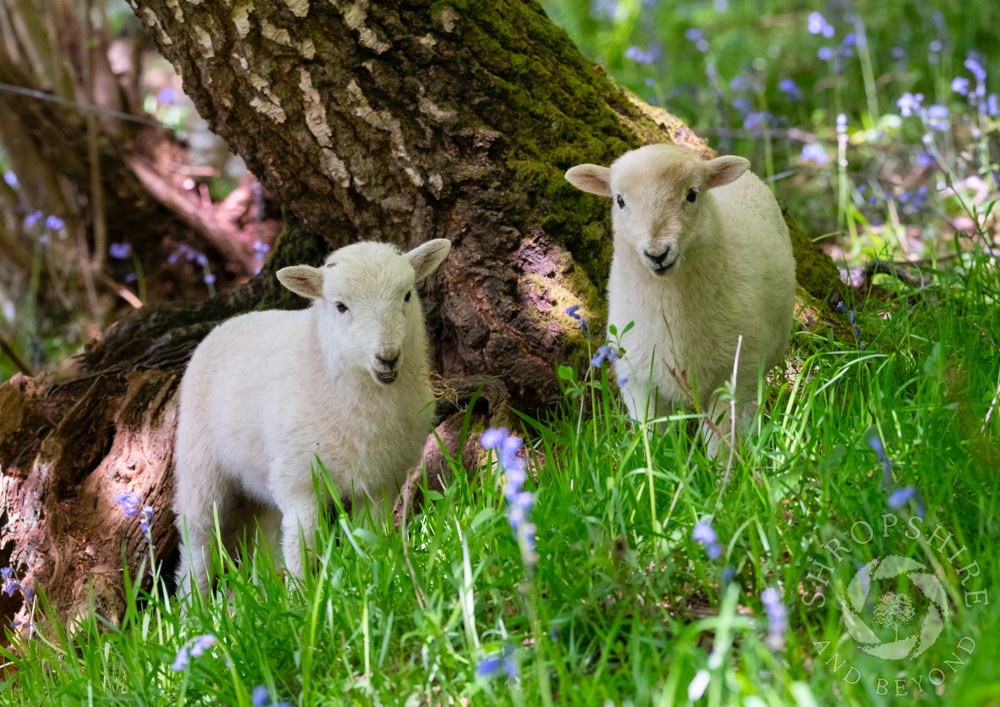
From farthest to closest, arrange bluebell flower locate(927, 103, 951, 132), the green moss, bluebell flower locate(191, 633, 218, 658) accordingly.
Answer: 1. bluebell flower locate(927, 103, 951, 132)
2. the green moss
3. bluebell flower locate(191, 633, 218, 658)

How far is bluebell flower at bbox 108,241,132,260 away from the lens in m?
7.51

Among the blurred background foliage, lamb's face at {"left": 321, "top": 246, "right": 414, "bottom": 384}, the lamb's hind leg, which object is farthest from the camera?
the blurred background foliage

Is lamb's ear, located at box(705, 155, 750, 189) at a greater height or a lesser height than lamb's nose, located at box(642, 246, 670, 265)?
greater

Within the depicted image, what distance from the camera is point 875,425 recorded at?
341 centimetres

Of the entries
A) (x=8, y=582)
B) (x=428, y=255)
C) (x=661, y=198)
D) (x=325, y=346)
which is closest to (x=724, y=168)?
(x=661, y=198)

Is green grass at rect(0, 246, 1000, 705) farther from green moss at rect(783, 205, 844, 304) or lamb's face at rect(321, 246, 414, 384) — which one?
green moss at rect(783, 205, 844, 304)

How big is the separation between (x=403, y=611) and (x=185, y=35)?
9.33 feet

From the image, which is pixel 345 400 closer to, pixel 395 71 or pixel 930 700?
pixel 395 71

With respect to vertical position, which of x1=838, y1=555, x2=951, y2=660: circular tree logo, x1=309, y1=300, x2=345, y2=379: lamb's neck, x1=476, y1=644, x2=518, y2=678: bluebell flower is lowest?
x1=838, y1=555, x2=951, y2=660: circular tree logo

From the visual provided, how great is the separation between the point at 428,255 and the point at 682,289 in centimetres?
101

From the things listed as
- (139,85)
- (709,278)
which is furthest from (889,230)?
(139,85)

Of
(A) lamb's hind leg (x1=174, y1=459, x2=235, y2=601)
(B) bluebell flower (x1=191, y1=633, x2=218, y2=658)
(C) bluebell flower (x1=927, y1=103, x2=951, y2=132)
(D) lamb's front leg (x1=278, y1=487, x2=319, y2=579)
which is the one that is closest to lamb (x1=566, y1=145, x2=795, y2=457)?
(D) lamb's front leg (x1=278, y1=487, x2=319, y2=579)

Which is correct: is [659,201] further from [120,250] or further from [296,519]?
[120,250]

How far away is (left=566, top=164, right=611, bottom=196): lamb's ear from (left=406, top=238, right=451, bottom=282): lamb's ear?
559 millimetres
